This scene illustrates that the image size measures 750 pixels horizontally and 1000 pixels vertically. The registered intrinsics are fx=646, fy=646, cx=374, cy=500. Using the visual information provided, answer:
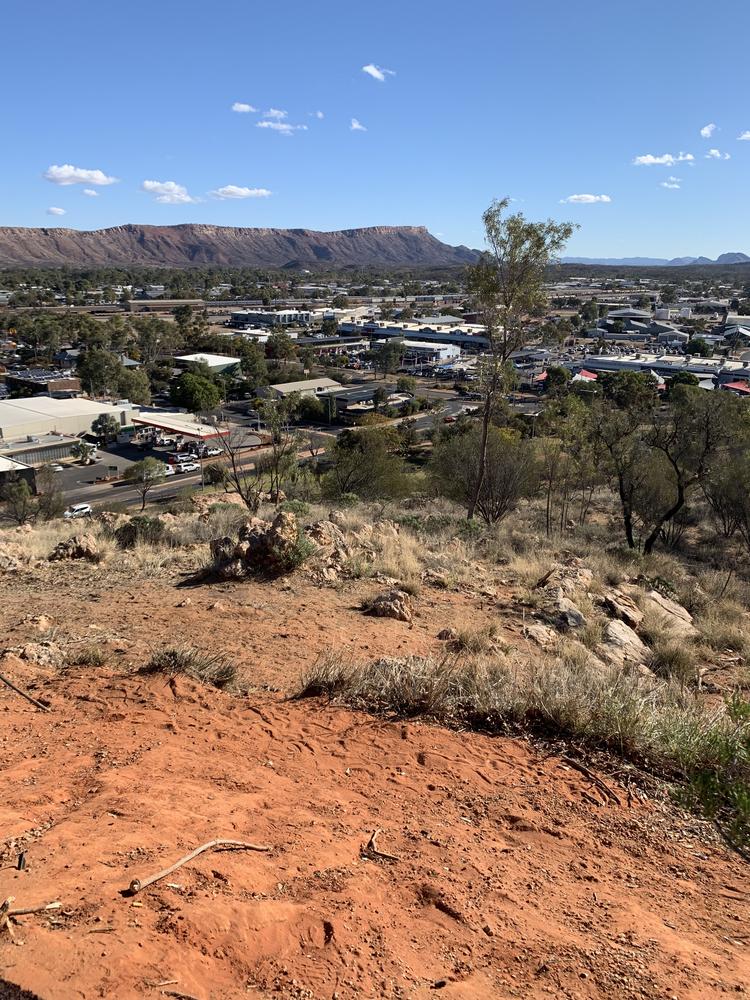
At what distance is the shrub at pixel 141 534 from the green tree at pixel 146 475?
22256 millimetres

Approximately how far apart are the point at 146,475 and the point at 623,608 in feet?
97.9

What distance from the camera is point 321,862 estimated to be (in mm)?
3471

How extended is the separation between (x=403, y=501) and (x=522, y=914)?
1850 centimetres

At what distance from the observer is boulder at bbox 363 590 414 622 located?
8.08 metres

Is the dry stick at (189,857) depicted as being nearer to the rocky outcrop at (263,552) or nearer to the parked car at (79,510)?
the rocky outcrop at (263,552)

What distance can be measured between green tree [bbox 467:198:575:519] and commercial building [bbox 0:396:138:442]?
125ft

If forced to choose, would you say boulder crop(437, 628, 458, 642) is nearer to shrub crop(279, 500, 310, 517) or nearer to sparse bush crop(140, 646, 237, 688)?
sparse bush crop(140, 646, 237, 688)

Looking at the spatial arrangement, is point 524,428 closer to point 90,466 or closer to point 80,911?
point 90,466

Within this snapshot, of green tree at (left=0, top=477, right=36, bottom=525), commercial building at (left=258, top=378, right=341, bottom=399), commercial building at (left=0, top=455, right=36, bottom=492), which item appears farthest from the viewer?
commercial building at (left=258, top=378, right=341, bottom=399)

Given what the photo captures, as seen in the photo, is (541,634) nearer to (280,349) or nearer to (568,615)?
(568,615)

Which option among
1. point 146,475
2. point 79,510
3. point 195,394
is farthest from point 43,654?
point 195,394

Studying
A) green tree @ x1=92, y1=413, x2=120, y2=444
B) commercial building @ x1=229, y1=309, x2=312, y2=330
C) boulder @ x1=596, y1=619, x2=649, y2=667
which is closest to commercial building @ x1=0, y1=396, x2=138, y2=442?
green tree @ x1=92, y1=413, x2=120, y2=444

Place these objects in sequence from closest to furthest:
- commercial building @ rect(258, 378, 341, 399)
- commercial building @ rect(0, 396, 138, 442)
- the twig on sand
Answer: the twig on sand
commercial building @ rect(0, 396, 138, 442)
commercial building @ rect(258, 378, 341, 399)

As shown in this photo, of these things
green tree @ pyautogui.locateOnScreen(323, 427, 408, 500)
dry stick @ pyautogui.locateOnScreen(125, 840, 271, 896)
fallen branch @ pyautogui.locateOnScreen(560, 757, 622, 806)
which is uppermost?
dry stick @ pyautogui.locateOnScreen(125, 840, 271, 896)
